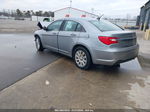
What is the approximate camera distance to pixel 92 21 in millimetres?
4105

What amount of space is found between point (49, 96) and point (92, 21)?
2652 millimetres

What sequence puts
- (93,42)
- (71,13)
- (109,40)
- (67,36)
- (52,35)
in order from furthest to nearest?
1. (71,13)
2. (52,35)
3. (67,36)
4. (93,42)
5. (109,40)

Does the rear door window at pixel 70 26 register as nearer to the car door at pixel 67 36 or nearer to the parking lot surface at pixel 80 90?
the car door at pixel 67 36

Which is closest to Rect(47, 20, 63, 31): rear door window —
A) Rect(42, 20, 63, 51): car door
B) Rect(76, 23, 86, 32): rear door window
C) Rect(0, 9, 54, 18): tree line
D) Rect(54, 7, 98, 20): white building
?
Rect(42, 20, 63, 51): car door

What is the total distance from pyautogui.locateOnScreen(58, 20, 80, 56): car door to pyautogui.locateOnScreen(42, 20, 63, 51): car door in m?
0.27

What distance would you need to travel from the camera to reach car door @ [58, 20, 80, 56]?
13.7ft

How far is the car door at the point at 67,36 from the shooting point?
417cm

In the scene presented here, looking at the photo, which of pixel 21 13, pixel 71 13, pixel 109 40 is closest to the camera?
pixel 109 40

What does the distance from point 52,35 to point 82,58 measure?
1.78 m

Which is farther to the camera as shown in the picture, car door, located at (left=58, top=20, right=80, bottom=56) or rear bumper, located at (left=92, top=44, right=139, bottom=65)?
car door, located at (left=58, top=20, right=80, bottom=56)

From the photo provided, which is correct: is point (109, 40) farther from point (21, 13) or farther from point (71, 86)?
point (21, 13)

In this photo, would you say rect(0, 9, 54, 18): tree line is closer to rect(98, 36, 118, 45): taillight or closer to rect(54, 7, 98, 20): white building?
rect(54, 7, 98, 20): white building

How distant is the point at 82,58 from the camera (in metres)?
4.03

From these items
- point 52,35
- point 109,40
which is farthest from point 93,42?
point 52,35
